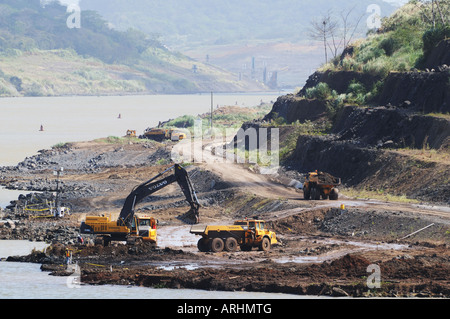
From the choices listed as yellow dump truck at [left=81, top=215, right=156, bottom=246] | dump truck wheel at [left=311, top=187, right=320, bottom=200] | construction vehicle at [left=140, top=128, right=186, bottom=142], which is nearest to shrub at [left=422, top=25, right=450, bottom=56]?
dump truck wheel at [left=311, top=187, right=320, bottom=200]

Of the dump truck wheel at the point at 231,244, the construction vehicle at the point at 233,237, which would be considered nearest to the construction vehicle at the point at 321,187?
the construction vehicle at the point at 233,237

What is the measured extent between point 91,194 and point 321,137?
1928cm

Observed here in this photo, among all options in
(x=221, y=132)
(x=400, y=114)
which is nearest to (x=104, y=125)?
(x=221, y=132)

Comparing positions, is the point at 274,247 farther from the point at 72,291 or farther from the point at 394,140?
the point at 394,140

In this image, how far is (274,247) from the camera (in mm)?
47281

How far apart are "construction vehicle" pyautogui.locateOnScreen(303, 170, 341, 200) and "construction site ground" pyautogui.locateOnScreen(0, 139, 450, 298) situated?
924 mm

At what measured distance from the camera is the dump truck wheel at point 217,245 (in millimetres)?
45263

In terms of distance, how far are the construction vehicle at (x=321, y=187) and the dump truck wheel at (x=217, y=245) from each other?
556 inches

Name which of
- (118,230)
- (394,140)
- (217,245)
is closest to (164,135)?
(394,140)

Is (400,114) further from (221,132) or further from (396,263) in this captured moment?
(221,132)

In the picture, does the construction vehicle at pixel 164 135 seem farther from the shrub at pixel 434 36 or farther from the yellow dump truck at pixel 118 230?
the yellow dump truck at pixel 118 230

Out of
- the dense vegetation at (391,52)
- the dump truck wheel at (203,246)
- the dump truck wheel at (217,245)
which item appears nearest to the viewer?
the dump truck wheel at (217,245)

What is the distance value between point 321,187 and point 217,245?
14392 mm
